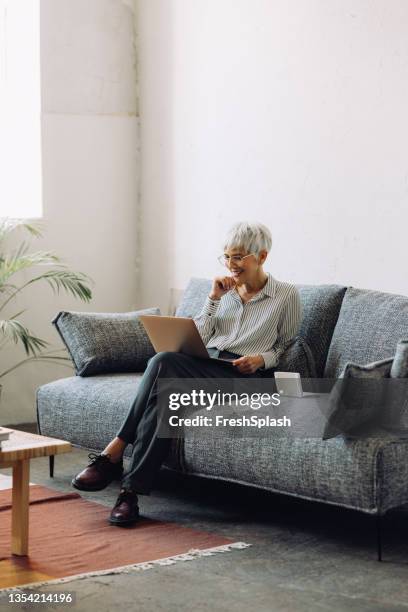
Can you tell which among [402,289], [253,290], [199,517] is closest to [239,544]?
[199,517]

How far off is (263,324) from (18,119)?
2.23 metres

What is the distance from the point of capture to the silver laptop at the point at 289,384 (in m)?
3.73

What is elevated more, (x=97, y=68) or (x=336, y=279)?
(x=97, y=68)

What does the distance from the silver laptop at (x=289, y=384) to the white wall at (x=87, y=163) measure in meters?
2.10

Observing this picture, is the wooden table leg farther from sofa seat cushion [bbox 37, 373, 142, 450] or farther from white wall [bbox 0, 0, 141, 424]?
white wall [bbox 0, 0, 141, 424]

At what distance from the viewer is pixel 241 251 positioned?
4.02m

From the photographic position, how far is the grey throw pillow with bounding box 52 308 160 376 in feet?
14.5

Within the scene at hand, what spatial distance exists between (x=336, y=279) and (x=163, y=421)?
134 cm

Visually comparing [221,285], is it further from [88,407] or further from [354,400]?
[354,400]

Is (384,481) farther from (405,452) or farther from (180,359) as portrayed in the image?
(180,359)

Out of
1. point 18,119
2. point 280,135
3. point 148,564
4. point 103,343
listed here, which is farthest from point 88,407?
point 18,119

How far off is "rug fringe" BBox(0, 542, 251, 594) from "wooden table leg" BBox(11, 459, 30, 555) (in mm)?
269

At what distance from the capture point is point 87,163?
565 cm

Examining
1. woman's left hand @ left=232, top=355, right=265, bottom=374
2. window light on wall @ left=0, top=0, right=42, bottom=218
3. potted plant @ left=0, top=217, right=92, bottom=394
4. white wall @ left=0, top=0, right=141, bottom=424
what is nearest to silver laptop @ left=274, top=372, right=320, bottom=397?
woman's left hand @ left=232, top=355, right=265, bottom=374
